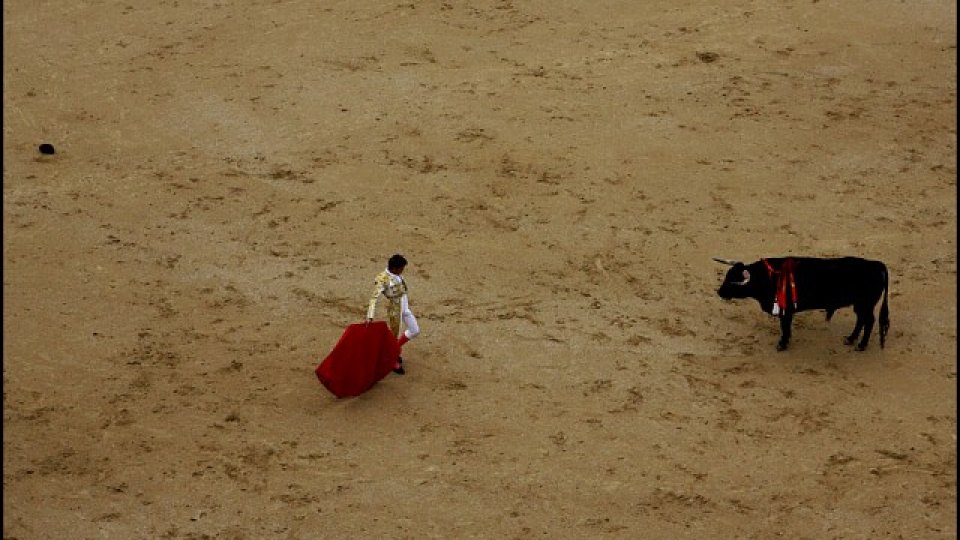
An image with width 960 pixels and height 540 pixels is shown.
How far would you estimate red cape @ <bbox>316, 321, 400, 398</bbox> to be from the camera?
887cm

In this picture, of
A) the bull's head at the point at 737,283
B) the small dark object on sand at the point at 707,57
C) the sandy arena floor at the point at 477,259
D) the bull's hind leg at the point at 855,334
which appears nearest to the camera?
the sandy arena floor at the point at 477,259

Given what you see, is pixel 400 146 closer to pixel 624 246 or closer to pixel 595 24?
pixel 624 246

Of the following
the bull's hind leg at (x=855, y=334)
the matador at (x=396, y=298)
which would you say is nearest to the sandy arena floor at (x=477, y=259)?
the bull's hind leg at (x=855, y=334)

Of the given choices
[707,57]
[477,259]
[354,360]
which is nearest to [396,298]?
[354,360]

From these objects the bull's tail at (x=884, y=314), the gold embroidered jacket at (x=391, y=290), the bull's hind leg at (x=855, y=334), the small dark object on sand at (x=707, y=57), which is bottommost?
the bull's hind leg at (x=855, y=334)

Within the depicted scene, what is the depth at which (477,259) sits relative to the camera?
10.9 metres

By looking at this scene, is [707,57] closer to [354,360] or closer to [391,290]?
[391,290]

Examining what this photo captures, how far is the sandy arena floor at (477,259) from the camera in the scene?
26.5 feet

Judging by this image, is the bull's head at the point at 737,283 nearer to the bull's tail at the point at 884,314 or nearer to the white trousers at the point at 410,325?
the bull's tail at the point at 884,314

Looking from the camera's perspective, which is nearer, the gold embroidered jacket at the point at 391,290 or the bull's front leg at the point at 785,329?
the gold embroidered jacket at the point at 391,290

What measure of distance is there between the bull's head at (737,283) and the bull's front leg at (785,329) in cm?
38

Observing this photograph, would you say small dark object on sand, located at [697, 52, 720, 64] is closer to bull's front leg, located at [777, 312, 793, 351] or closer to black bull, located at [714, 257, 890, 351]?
black bull, located at [714, 257, 890, 351]

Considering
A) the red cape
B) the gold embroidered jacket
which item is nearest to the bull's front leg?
the gold embroidered jacket

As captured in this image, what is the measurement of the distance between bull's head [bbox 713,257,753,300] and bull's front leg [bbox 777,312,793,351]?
15.1 inches
